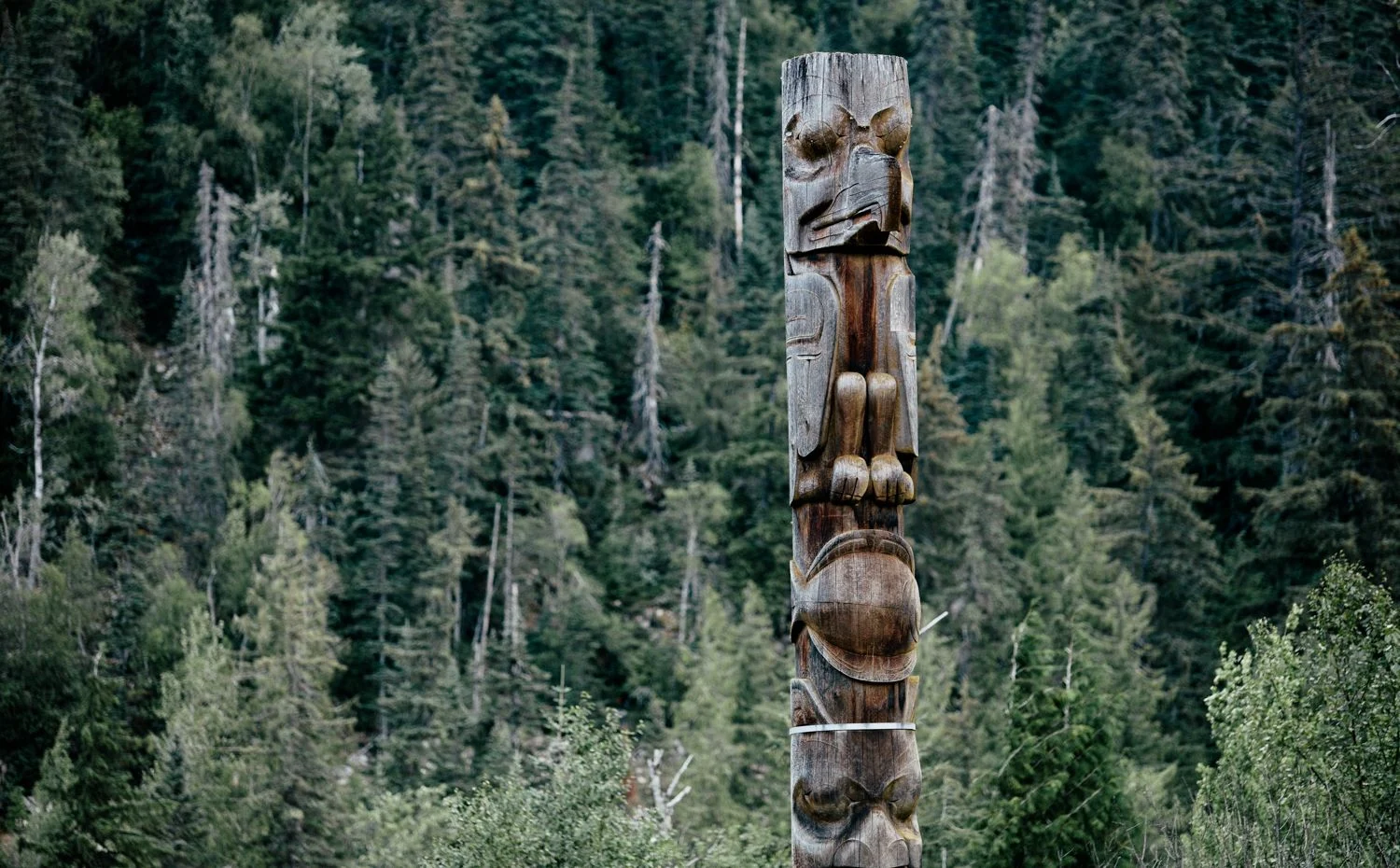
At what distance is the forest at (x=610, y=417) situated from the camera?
32.9 meters

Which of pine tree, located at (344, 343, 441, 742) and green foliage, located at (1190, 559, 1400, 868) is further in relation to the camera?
pine tree, located at (344, 343, 441, 742)

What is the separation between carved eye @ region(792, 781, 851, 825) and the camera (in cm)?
1006

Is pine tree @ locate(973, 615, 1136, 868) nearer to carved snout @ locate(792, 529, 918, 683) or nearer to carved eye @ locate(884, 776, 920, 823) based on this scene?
carved eye @ locate(884, 776, 920, 823)

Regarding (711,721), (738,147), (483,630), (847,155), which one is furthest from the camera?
(738,147)

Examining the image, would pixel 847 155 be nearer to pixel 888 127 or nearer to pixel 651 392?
pixel 888 127

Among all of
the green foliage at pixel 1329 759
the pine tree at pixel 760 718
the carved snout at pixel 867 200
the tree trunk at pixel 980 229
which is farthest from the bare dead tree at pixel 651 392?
the carved snout at pixel 867 200

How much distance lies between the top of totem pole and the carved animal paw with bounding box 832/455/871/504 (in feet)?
4.44

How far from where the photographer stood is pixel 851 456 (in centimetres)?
1044

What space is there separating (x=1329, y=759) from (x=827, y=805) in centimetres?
605

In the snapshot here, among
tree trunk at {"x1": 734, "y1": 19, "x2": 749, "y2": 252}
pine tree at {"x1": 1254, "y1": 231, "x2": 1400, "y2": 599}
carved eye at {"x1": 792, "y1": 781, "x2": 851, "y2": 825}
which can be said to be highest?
tree trunk at {"x1": 734, "y1": 19, "x2": 749, "y2": 252}

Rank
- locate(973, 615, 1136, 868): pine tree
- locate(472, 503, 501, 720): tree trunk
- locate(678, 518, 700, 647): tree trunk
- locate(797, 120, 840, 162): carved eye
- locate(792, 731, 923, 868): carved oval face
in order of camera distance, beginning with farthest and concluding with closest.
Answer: locate(678, 518, 700, 647): tree trunk < locate(472, 503, 501, 720): tree trunk < locate(973, 615, 1136, 868): pine tree < locate(797, 120, 840, 162): carved eye < locate(792, 731, 923, 868): carved oval face

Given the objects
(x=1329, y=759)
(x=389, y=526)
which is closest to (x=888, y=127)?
(x=1329, y=759)

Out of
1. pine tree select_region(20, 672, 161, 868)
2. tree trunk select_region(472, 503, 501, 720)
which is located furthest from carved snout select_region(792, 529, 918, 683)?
tree trunk select_region(472, 503, 501, 720)

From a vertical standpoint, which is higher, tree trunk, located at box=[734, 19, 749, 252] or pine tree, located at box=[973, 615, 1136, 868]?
tree trunk, located at box=[734, 19, 749, 252]
